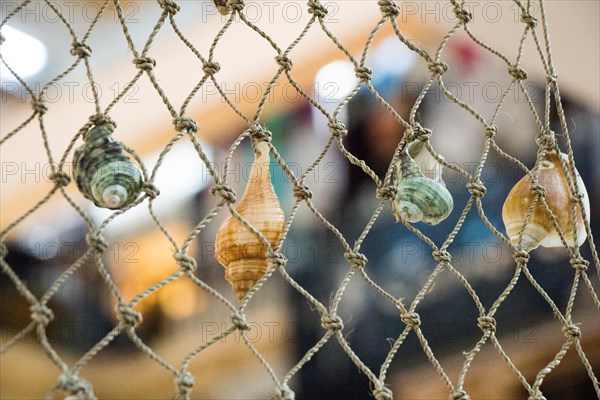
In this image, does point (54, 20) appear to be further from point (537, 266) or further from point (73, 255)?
point (537, 266)

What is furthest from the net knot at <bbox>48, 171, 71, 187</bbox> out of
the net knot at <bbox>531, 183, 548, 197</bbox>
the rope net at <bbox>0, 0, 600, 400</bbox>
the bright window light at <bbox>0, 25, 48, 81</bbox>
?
the bright window light at <bbox>0, 25, 48, 81</bbox>

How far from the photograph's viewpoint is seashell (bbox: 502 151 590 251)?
740mm

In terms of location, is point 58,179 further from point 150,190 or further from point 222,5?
point 222,5

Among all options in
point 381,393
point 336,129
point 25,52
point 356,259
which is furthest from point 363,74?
point 25,52

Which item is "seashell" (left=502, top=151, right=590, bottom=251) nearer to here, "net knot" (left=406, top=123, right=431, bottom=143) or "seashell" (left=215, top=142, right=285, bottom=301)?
"net knot" (left=406, top=123, right=431, bottom=143)

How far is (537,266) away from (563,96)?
37 cm

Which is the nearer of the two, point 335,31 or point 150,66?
point 150,66

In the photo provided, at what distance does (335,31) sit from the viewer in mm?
1894

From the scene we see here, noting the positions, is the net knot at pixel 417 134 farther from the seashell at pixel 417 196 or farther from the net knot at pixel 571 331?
the net knot at pixel 571 331

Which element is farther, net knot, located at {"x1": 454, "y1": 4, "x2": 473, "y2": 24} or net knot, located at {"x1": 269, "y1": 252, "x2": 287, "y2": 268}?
net knot, located at {"x1": 454, "y1": 4, "x2": 473, "y2": 24}

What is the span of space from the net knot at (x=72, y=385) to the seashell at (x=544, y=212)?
0.42 metres

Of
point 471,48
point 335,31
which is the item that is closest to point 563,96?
point 471,48

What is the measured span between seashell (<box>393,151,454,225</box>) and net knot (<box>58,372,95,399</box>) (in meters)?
0.33

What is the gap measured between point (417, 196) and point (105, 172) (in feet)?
0.92
